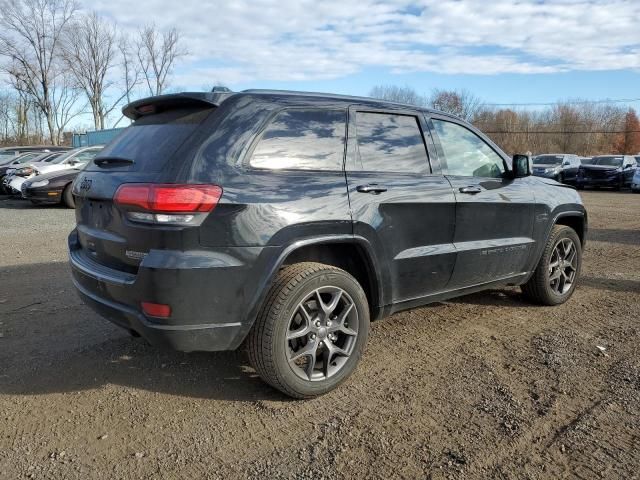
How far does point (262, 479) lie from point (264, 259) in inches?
43.7

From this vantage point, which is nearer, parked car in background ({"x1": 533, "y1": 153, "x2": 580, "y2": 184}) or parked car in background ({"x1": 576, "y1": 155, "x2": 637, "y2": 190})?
parked car in background ({"x1": 576, "y1": 155, "x2": 637, "y2": 190})

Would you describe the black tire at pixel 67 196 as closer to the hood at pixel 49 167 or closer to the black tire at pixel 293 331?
the hood at pixel 49 167

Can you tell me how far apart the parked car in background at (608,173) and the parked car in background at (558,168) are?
685 millimetres

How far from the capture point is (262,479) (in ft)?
7.98

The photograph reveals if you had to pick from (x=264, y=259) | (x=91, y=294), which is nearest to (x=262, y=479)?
(x=264, y=259)

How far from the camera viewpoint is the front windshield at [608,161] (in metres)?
23.6

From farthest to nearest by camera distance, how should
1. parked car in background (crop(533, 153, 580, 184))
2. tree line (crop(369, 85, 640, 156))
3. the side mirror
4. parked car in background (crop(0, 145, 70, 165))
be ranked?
tree line (crop(369, 85, 640, 156)) → parked car in background (crop(533, 153, 580, 184)) → parked car in background (crop(0, 145, 70, 165)) → the side mirror

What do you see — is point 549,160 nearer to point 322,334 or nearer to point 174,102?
point 322,334

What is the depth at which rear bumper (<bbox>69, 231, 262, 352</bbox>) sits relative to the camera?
2684 mm

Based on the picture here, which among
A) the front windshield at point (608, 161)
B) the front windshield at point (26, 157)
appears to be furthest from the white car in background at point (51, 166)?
the front windshield at point (608, 161)

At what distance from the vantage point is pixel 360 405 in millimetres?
3113

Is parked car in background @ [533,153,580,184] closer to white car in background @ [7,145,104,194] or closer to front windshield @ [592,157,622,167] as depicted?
front windshield @ [592,157,622,167]

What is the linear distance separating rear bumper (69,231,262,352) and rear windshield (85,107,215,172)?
23.4 inches

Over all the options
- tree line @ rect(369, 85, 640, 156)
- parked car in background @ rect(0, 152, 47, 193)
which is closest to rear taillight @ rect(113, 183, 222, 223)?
parked car in background @ rect(0, 152, 47, 193)
